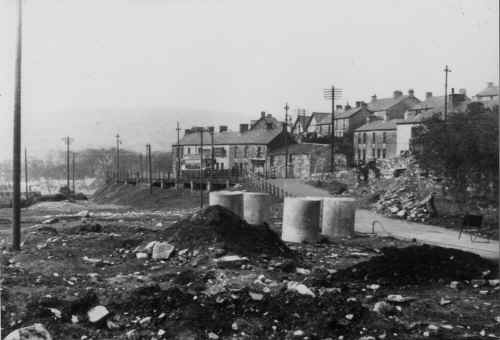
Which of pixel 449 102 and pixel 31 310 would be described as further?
pixel 449 102

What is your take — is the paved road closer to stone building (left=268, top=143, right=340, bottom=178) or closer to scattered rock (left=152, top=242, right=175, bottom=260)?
scattered rock (left=152, top=242, right=175, bottom=260)

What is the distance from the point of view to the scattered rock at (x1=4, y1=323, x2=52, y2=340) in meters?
7.98

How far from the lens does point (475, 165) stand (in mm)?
23812

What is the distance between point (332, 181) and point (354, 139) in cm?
2113

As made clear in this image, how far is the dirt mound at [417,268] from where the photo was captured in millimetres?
11508

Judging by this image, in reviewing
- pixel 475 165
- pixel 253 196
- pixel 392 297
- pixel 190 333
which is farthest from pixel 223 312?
pixel 475 165

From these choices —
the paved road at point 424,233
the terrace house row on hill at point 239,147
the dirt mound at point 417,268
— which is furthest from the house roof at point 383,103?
the dirt mound at point 417,268

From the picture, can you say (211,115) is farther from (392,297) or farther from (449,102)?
Answer: (392,297)

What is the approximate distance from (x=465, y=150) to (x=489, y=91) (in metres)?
40.5

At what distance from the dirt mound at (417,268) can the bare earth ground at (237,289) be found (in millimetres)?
26

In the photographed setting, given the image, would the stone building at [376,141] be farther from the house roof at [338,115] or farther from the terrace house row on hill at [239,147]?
the house roof at [338,115]

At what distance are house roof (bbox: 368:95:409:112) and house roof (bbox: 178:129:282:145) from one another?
15.3m

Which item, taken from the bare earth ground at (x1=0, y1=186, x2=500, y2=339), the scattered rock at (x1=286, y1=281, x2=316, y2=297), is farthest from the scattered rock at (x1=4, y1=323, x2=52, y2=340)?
the scattered rock at (x1=286, y1=281, x2=316, y2=297)

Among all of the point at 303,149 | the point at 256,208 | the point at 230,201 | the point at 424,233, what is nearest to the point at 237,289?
the point at 230,201
